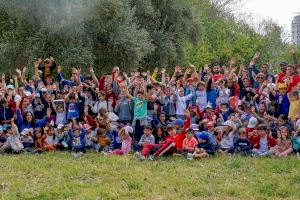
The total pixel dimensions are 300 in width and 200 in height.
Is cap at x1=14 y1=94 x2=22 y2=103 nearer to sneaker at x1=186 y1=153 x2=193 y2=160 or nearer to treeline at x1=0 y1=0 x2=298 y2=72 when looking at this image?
sneaker at x1=186 y1=153 x2=193 y2=160

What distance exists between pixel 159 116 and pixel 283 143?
3658 millimetres

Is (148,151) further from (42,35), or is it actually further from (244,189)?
(42,35)

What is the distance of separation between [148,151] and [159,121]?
1.67 meters

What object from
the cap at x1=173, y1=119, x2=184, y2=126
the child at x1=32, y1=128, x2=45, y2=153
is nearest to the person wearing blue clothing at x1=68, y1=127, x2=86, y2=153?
the child at x1=32, y1=128, x2=45, y2=153

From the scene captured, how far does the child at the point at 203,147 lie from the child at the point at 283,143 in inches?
59.6

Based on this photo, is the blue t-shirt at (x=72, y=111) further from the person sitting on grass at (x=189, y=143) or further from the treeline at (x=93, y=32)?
the treeline at (x=93, y=32)

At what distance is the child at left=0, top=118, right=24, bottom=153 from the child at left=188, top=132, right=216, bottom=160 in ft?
15.8

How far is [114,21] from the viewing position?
84.2 feet

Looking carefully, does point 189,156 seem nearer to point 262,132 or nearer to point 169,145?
point 169,145

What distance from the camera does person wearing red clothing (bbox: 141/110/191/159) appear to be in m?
13.0

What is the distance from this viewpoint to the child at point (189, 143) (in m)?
13.1

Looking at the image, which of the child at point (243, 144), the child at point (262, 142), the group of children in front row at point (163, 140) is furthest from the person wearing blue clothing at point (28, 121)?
the child at point (262, 142)

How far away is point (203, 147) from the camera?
43.2 feet

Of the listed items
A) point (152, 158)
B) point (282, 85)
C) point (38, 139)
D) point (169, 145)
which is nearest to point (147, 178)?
point (152, 158)
